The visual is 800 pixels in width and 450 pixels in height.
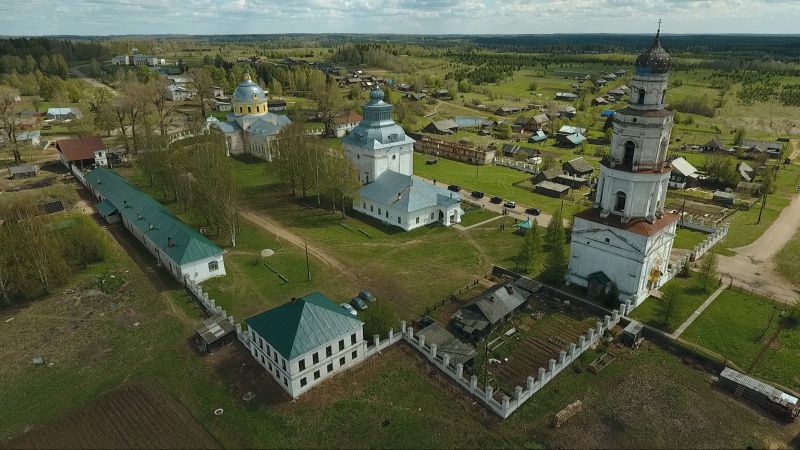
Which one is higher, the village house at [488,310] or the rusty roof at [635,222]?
the rusty roof at [635,222]

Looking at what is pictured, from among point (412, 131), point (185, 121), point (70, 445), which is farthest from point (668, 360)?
point (185, 121)

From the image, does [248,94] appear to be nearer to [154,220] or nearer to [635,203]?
[154,220]

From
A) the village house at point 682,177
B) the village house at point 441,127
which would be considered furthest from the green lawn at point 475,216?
the village house at point 441,127

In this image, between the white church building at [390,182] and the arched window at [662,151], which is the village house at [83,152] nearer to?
the white church building at [390,182]

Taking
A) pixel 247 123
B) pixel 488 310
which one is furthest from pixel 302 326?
pixel 247 123

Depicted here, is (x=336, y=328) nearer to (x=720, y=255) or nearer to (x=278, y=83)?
(x=720, y=255)

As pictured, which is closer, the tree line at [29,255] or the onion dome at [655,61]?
the onion dome at [655,61]

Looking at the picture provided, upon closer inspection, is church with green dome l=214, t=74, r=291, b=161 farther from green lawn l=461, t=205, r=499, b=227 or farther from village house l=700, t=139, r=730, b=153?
village house l=700, t=139, r=730, b=153
